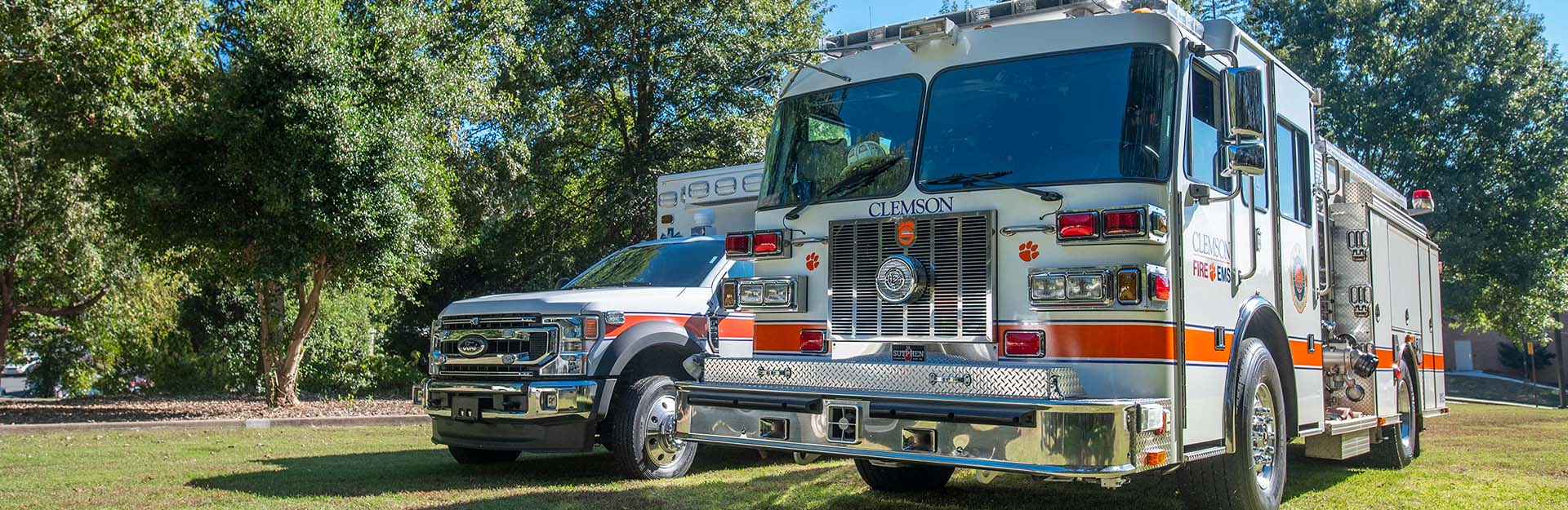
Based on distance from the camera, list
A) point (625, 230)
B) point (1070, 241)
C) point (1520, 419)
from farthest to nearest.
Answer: point (625, 230) < point (1520, 419) < point (1070, 241)

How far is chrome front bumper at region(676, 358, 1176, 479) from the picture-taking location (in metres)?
4.94

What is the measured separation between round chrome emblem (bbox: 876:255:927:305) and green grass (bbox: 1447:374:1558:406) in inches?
1429

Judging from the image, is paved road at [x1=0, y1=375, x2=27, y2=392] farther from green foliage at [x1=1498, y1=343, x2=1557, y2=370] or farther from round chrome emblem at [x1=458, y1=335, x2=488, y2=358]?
green foliage at [x1=1498, y1=343, x2=1557, y2=370]

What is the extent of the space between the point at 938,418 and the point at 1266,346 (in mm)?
2537

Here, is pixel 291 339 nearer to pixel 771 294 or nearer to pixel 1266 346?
pixel 771 294

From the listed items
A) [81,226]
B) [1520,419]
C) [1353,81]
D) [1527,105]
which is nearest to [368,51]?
[81,226]

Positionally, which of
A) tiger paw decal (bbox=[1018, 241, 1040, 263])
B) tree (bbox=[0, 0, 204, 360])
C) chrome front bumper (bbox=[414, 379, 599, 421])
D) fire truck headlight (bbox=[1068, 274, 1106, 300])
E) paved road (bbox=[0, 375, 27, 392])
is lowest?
paved road (bbox=[0, 375, 27, 392])

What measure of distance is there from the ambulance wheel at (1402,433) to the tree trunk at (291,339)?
12.6 meters

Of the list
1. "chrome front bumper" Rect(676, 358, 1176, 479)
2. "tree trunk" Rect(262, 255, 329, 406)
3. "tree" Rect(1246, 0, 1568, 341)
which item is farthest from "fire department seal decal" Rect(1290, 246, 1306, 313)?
"tree" Rect(1246, 0, 1568, 341)

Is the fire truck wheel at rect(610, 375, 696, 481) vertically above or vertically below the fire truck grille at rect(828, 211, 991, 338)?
below

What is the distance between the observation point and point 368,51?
48.9ft

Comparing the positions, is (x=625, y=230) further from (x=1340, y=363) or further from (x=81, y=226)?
(x=1340, y=363)

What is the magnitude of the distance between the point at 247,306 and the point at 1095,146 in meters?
22.3

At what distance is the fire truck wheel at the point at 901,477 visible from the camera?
7.53 meters
